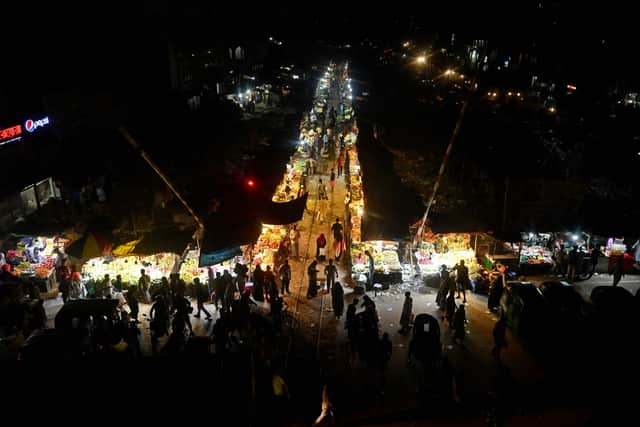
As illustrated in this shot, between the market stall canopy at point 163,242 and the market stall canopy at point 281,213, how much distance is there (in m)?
2.58

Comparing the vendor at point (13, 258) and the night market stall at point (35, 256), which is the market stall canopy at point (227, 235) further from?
the vendor at point (13, 258)

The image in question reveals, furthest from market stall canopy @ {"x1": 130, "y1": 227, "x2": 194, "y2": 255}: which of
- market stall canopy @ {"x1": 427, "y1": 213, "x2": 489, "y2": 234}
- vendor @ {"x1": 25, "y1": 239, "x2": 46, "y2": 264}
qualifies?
market stall canopy @ {"x1": 427, "y1": 213, "x2": 489, "y2": 234}

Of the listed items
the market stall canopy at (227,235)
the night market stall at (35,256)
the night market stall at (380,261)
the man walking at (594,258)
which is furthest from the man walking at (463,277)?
the night market stall at (35,256)

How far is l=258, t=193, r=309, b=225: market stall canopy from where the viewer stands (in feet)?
49.1

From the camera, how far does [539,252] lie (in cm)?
1563

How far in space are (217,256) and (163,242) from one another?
176 centimetres

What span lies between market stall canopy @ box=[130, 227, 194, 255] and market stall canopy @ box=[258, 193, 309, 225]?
2583 millimetres

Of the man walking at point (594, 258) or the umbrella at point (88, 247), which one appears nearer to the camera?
the umbrella at point (88, 247)

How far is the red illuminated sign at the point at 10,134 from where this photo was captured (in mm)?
17078

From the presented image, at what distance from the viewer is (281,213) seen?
15141 millimetres

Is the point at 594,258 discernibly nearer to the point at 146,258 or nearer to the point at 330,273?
the point at 330,273

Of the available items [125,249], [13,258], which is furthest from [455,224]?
[13,258]

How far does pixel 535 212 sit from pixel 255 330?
10.6m

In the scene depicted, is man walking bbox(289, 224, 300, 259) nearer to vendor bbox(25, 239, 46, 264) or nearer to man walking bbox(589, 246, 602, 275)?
vendor bbox(25, 239, 46, 264)
